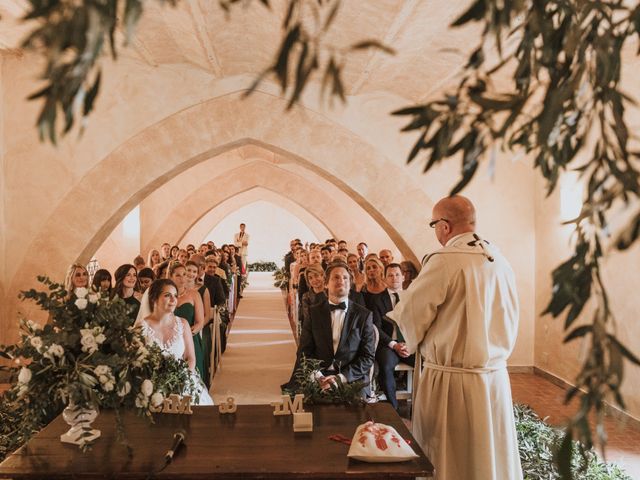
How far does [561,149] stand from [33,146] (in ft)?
26.4

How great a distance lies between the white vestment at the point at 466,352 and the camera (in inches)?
141

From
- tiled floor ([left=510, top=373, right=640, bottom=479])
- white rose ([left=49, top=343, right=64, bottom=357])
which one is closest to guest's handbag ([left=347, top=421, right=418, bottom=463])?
white rose ([left=49, top=343, right=64, bottom=357])

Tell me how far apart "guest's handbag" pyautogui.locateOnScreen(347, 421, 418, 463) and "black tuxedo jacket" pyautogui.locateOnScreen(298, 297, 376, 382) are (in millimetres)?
2161

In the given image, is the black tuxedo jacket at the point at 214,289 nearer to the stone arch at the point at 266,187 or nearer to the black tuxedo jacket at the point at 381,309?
the black tuxedo jacket at the point at 381,309

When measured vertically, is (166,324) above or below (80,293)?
below

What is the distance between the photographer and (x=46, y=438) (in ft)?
10.7

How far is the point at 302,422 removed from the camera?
3.32 metres


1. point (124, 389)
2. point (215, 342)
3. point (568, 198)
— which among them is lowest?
point (215, 342)

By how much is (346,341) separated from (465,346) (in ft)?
5.62

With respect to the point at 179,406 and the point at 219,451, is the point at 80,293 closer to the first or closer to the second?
the point at 179,406

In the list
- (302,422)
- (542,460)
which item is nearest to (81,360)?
(302,422)

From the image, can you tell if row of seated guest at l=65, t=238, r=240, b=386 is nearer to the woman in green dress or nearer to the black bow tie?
the woman in green dress

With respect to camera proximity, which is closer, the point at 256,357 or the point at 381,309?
the point at 381,309

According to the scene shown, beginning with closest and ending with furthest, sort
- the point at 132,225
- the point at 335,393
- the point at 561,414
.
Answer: the point at 335,393
the point at 561,414
the point at 132,225
